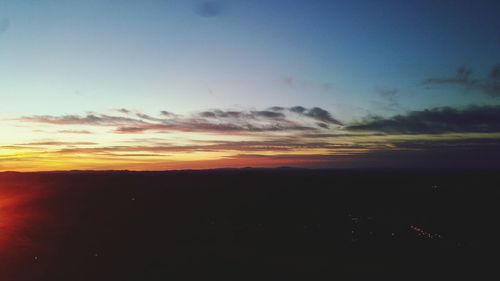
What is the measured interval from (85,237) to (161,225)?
8972 mm

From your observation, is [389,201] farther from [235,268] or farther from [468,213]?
[235,268]

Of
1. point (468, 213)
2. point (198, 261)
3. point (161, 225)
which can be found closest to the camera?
point (198, 261)

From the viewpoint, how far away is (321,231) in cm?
3906

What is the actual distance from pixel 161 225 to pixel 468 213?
3820cm

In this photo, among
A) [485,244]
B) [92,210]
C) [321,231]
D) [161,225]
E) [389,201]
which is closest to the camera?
[485,244]

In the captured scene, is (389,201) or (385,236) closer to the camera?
(385,236)

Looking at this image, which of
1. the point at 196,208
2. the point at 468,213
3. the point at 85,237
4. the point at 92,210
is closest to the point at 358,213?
the point at 468,213

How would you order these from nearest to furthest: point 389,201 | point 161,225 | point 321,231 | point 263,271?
point 263,271 < point 321,231 < point 161,225 < point 389,201

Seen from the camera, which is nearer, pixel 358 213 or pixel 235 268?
pixel 235 268

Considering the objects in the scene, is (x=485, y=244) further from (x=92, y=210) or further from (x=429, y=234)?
(x=92, y=210)

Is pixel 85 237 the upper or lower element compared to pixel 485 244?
upper

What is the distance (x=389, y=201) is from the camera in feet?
220

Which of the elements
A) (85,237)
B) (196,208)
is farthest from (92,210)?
(85,237)

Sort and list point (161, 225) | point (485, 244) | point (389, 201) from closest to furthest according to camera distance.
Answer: point (485, 244), point (161, 225), point (389, 201)
